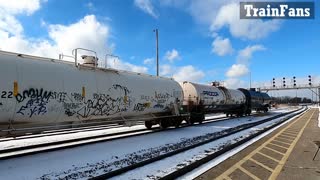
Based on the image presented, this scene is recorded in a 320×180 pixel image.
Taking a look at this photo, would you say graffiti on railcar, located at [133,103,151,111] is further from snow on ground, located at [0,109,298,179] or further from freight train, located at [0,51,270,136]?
snow on ground, located at [0,109,298,179]

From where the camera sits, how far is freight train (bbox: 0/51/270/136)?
1063 centimetres

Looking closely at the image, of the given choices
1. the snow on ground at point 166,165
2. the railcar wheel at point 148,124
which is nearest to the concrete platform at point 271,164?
the snow on ground at point 166,165

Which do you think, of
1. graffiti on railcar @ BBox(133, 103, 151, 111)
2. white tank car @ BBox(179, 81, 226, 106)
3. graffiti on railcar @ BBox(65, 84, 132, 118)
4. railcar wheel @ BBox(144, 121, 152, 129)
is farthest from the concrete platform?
white tank car @ BBox(179, 81, 226, 106)

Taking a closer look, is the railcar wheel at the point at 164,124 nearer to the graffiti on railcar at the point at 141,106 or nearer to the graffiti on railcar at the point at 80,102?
the graffiti on railcar at the point at 80,102

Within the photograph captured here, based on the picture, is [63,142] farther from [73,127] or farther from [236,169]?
[236,169]

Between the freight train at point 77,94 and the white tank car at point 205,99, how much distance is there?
301 centimetres

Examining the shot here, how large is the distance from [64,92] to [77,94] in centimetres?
71

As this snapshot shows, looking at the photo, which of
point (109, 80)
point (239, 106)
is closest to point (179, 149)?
point (109, 80)

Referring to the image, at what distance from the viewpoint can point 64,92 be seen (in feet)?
40.8

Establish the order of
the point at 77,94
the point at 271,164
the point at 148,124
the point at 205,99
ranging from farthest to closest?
1. the point at 205,99
2. the point at 148,124
3. the point at 77,94
4. the point at 271,164

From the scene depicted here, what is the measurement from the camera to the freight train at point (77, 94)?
10633mm

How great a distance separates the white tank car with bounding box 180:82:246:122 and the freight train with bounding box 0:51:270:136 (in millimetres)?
A: 3010

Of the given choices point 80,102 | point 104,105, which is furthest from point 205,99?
point 80,102

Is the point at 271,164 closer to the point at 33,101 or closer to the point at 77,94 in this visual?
the point at 77,94
